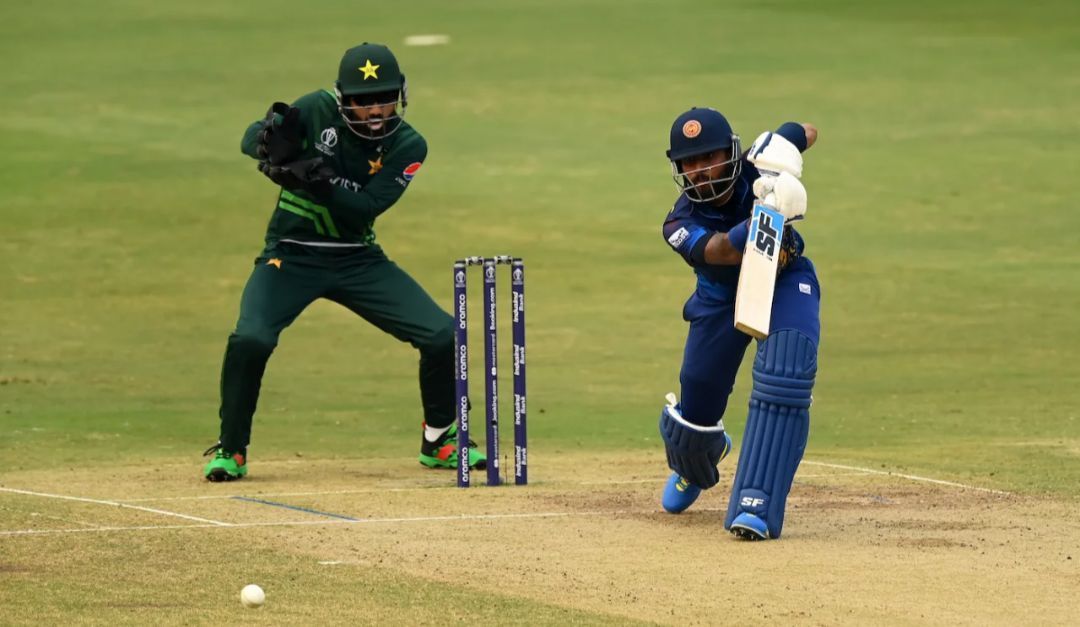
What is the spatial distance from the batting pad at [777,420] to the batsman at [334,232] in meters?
2.57

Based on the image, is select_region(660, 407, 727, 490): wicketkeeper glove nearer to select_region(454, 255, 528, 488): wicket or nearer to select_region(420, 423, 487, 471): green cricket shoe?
select_region(454, 255, 528, 488): wicket

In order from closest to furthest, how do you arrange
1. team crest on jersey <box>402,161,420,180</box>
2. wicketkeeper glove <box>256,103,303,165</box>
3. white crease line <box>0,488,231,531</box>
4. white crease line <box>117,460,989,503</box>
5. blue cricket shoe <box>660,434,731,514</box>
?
white crease line <box>0,488,231,531</box>, blue cricket shoe <box>660,434,731,514</box>, white crease line <box>117,460,989,503</box>, wicketkeeper glove <box>256,103,303,165</box>, team crest on jersey <box>402,161,420,180</box>

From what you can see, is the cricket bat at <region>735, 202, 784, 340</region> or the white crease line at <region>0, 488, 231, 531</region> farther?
the white crease line at <region>0, 488, 231, 531</region>

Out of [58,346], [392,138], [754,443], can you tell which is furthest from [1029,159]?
[754,443]

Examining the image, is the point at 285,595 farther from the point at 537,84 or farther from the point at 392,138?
the point at 537,84

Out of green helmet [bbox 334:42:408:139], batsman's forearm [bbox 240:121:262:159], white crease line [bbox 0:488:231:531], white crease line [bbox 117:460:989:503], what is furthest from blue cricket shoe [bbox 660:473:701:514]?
batsman's forearm [bbox 240:121:262:159]

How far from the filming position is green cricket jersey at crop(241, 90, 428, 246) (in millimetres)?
10062

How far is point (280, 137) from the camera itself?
9789 mm

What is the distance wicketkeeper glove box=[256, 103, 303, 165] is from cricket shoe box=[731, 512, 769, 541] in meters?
3.11

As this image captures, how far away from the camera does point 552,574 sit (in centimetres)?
746

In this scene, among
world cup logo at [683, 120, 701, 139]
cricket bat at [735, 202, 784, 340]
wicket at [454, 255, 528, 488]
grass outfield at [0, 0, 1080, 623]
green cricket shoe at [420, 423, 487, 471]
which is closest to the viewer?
cricket bat at [735, 202, 784, 340]

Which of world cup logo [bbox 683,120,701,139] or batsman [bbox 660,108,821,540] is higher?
world cup logo [bbox 683,120,701,139]

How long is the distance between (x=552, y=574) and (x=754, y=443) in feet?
3.96

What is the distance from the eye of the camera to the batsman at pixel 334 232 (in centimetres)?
990
